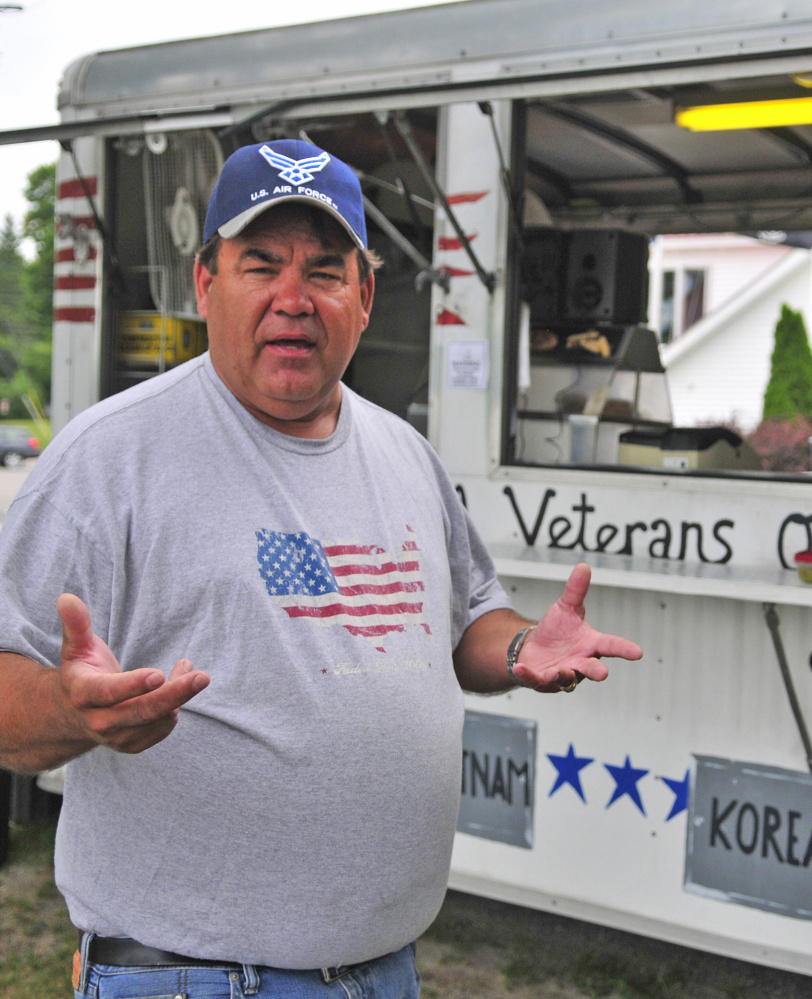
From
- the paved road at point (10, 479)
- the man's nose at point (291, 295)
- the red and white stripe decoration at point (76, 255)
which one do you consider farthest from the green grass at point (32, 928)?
the paved road at point (10, 479)

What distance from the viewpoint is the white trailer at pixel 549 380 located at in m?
3.00

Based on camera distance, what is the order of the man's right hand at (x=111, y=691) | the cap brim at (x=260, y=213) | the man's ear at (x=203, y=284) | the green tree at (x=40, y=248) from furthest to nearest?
1. the green tree at (x=40, y=248)
2. the man's ear at (x=203, y=284)
3. the cap brim at (x=260, y=213)
4. the man's right hand at (x=111, y=691)

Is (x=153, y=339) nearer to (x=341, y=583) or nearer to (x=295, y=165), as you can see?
(x=295, y=165)

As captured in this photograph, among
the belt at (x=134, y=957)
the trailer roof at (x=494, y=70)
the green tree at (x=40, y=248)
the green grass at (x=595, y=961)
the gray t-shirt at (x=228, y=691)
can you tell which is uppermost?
the green tree at (x=40, y=248)

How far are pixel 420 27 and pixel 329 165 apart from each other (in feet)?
6.12

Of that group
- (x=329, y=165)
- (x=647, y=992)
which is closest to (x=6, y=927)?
(x=647, y=992)

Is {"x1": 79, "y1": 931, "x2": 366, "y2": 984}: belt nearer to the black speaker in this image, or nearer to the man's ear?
the man's ear

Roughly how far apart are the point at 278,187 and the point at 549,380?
2327 millimetres

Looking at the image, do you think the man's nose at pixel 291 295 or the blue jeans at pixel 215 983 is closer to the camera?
the blue jeans at pixel 215 983

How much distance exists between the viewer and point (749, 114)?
387 centimetres

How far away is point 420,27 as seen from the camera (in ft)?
11.1

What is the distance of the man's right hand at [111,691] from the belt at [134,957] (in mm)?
405

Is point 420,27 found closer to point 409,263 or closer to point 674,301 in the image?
point 409,263

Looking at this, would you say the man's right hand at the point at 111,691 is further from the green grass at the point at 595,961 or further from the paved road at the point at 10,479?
the paved road at the point at 10,479
